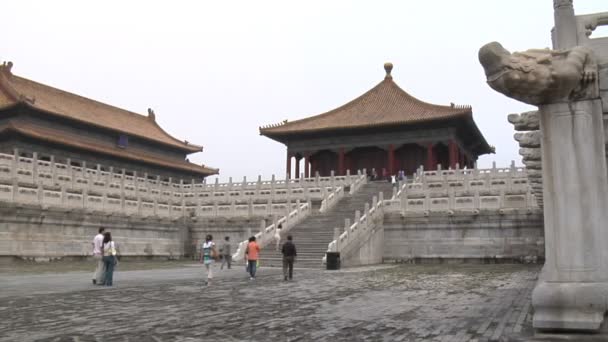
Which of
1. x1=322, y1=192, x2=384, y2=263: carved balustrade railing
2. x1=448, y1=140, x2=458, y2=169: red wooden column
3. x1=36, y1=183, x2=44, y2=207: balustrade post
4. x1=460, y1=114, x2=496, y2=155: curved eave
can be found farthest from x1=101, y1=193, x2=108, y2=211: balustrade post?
x1=460, y1=114, x2=496, y2=155: curved eave

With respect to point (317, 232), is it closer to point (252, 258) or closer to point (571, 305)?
point (252, 258)

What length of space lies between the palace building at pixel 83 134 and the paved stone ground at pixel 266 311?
73.5 feet

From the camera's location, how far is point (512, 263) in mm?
23609

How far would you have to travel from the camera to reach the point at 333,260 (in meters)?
20.1

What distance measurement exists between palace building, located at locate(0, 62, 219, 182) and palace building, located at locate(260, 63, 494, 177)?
9.99 metres

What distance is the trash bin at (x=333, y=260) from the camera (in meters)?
20.0

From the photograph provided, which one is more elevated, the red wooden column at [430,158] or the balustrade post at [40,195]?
the red wooden column at [430,158]

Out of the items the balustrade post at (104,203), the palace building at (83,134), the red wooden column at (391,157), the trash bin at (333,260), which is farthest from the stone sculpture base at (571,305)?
the red wooden column at (391,157)

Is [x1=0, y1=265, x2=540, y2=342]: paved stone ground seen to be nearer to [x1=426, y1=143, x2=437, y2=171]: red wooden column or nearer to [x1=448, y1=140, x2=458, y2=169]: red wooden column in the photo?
[x1=448, y1=140, x2=458, y2=169]: red wooden column

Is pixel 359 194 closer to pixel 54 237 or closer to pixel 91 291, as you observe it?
pixel 54 237

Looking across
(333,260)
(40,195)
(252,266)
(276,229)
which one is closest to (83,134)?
(40,195)

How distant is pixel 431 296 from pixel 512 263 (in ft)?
45.8

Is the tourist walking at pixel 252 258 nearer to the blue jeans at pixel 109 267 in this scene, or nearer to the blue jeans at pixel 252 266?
the blue jeans at pixel 252 266

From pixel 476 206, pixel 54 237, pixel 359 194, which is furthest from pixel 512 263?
pixel 54 237
